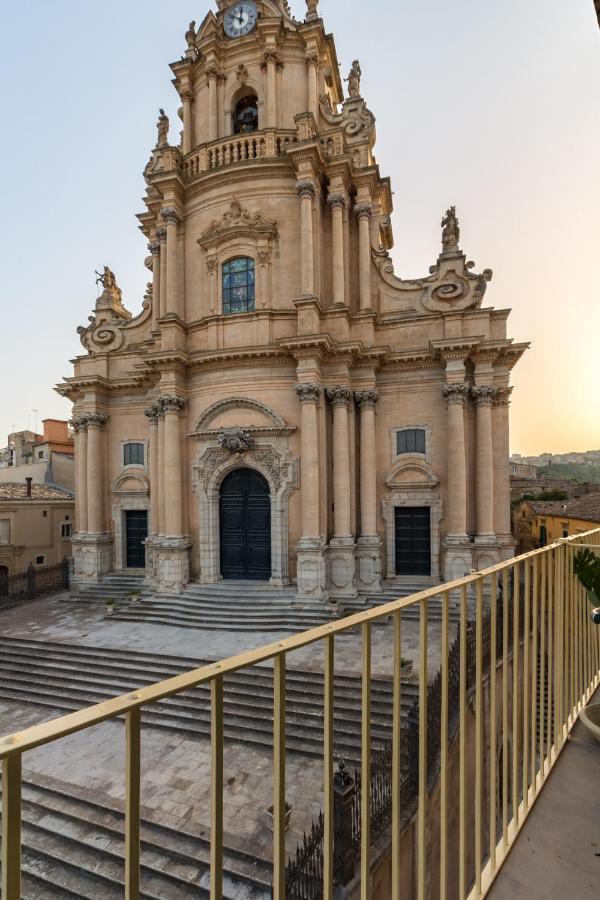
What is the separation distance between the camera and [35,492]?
2653 centimetres

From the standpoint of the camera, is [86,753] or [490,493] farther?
[490,493]

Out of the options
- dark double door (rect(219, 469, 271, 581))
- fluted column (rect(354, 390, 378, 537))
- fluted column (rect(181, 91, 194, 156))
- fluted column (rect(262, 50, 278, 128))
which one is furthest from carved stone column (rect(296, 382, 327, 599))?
fluted column (rect(181, 91, 194, 156))

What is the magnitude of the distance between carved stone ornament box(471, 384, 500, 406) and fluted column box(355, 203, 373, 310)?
16.6 feet

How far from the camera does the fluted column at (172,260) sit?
1814cm

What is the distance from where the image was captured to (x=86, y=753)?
8.84 m

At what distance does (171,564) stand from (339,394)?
867 cm

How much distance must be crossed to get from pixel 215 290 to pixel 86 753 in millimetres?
15124

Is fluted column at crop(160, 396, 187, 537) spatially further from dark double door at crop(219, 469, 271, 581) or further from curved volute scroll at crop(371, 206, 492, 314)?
curved volute scroll at crop(371, 206, 492, 314)

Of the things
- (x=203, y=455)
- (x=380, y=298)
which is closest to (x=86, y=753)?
(x=203, y=455)

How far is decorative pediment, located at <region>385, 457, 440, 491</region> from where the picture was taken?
16594mm

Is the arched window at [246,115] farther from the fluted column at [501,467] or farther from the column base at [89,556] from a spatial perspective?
the column base at [89,556]

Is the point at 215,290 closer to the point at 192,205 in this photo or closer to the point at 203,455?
the point at 192,205

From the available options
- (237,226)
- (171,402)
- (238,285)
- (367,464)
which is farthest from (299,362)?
(237,226)

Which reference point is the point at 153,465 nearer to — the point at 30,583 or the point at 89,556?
the point at 89,556
